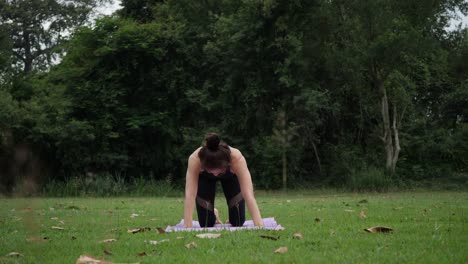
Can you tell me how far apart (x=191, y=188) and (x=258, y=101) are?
17.0m

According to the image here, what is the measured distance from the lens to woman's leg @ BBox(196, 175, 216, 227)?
7.12 metres

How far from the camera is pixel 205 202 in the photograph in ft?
23.7

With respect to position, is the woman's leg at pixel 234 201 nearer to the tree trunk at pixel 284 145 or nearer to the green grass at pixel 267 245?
the green grass at pixel 267 245

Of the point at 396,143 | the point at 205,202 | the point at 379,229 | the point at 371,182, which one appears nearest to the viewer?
the point at 379,229

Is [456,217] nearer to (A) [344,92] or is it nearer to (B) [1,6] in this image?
(A) [344,92]

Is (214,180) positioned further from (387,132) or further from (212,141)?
(387,132)

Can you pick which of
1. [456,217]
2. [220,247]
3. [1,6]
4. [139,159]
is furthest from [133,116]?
[1,6]

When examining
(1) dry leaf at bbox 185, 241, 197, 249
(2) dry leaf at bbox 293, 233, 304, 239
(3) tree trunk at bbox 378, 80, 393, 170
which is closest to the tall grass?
(3) tree trunk at bbox 378, 80, 393, 170

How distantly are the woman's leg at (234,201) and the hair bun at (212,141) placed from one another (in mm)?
677

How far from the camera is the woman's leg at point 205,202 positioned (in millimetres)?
7125

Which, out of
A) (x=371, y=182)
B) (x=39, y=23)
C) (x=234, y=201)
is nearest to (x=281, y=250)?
(x=234, y=201)

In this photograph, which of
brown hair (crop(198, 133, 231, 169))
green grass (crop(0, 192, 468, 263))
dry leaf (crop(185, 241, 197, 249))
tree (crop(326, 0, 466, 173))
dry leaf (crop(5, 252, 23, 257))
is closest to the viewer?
Result: green grass (crop(0, 192, 468, 263))

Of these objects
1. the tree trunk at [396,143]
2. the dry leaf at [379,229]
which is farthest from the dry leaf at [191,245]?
the tree trunk at [396,143]

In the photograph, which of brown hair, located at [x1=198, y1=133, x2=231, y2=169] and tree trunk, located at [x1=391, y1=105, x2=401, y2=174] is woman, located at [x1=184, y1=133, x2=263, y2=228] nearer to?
brown hair, located at [x1=198, y1=133, x2=231, y2=169]
